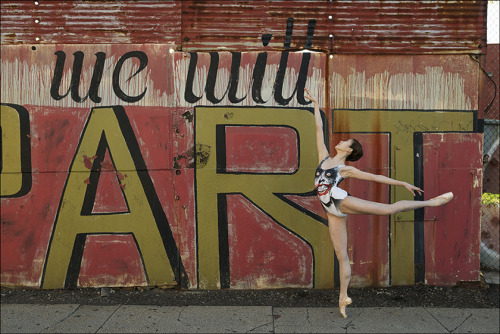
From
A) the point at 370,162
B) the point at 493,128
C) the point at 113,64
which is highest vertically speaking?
the point at 113,64

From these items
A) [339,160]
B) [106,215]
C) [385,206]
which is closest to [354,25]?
[339,160]

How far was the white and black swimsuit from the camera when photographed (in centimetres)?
389

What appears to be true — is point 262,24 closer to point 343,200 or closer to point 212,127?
point 212,127

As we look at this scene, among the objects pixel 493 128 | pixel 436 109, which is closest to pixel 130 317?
pixel 436 109

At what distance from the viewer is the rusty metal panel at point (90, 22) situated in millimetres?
4680

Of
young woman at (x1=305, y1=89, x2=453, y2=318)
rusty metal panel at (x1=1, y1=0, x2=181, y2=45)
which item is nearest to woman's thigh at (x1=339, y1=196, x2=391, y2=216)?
young woman at (x1=305, y1=89, x2=453, y2=318)

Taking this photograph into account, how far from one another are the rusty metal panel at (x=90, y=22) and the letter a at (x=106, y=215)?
2.80 ft

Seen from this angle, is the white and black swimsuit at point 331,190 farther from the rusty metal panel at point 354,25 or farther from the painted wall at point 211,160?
the rusty metal panel at point 354,25

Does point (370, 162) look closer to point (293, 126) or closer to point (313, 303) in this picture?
point (293, 126)

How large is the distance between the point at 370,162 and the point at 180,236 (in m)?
2.34

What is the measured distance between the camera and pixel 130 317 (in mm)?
4098

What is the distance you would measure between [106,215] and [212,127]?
157 cm

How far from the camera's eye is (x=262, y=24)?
4.74 m

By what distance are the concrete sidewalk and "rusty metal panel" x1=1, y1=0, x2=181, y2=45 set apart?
2.92 m
